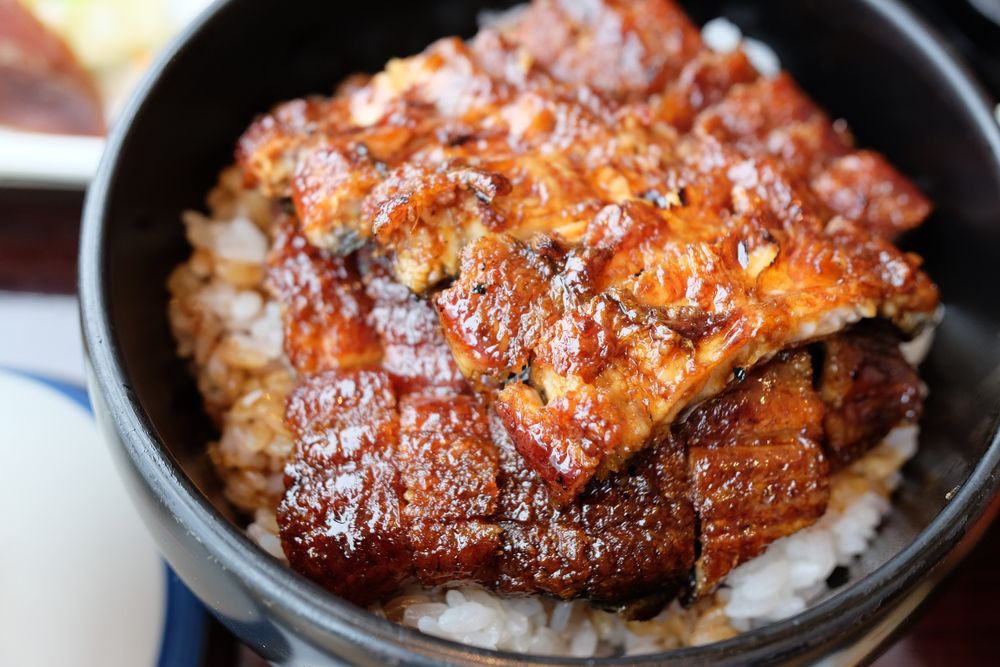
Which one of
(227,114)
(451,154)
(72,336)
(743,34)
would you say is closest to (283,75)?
(227,114)

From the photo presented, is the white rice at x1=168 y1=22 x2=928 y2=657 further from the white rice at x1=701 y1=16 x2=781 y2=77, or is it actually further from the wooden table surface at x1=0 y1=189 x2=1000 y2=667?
the white rice at x1=701 y1=16 x2=781 y2=77

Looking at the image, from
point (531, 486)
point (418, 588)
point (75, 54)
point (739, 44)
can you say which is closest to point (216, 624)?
point (418, 588)

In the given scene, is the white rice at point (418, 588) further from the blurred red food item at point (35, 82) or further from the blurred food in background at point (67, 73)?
the blurred red food item at point (35, 82)

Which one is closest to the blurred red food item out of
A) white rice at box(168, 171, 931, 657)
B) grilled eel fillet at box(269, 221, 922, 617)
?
white rice at box(168, 171, 931, 657)

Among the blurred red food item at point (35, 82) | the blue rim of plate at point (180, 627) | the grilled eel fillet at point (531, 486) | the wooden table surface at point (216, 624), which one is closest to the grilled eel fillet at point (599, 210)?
the grilled eel fillet at point (531, 486)

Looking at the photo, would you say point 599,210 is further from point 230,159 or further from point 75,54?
point 75,54

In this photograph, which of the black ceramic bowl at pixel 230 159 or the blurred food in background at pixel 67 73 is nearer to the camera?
the black ceramic bowl at pixel 230 159
